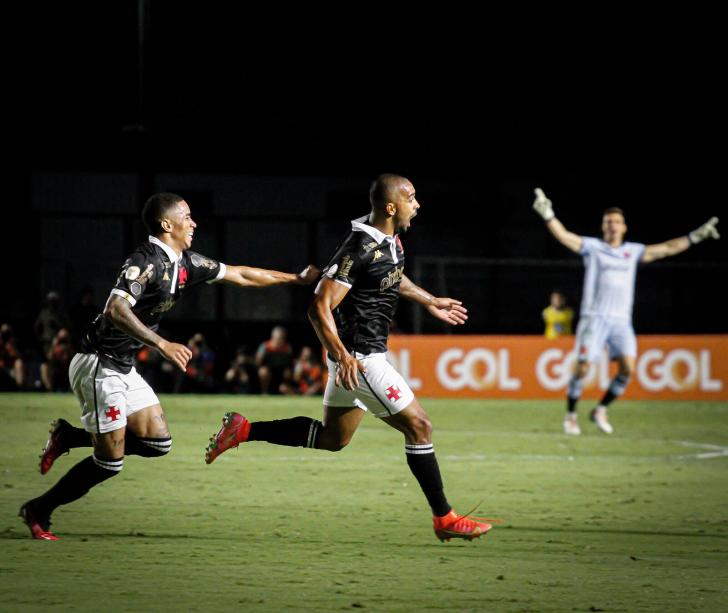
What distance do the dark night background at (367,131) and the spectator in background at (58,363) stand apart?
8.09 m

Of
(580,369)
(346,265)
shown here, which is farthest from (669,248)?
(346,265)

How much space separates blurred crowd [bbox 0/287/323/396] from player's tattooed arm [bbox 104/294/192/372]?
14880 mm

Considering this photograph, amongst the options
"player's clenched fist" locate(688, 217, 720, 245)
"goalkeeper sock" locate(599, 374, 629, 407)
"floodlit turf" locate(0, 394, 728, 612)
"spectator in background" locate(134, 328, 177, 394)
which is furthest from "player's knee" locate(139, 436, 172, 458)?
"spectator in background" locate(134, 328, 177, 394)

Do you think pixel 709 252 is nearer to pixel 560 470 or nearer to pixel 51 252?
pixel 51 252

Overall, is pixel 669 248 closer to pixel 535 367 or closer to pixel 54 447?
pixel 535 367

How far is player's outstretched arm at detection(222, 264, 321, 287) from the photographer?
8320mm

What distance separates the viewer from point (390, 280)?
25.8 ft

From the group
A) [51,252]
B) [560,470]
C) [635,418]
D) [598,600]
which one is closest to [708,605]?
[598,600]

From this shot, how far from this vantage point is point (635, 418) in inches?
732

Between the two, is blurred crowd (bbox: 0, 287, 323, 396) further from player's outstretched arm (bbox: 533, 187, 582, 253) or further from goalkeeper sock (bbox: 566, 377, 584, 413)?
player's outstretched arm (bbox: 533, 187, 582, 253)

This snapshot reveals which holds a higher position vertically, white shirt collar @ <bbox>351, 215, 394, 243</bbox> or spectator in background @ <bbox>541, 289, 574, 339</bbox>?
white shirt collar @ <bbox>351, 215, 394, 243</bbox>

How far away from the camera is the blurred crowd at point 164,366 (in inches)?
890

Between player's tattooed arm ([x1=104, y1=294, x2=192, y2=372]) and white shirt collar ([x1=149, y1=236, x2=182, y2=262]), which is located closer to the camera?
player's tattooed arm ([x1=104, y1=294, x2=192, y2=372])

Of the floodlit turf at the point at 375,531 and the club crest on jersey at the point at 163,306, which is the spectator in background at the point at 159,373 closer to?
the floodlit turf at the point at 375,531
